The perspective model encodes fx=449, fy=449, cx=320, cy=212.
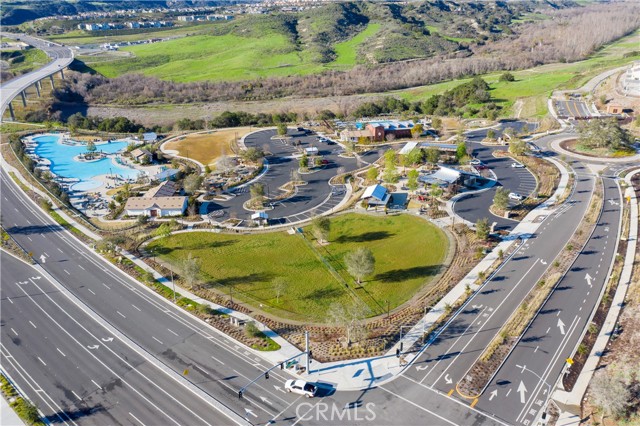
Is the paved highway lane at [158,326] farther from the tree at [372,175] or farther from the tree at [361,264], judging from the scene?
A: the tree at [372,175]

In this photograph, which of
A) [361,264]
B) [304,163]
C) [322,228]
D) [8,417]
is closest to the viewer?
[8,417]

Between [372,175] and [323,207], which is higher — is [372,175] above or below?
above

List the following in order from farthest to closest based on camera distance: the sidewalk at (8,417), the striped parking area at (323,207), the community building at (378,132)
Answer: the community building at (378,132) < the striped parking area at (323,207) < the sidewalk at (8,417)

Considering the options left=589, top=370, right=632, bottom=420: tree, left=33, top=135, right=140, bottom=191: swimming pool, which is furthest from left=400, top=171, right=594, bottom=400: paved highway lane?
left=33, top=135, right=140, bottom=191: swimming pool

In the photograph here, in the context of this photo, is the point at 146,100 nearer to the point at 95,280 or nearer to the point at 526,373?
the point at 95,280

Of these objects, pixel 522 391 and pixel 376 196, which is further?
pixel 376 196

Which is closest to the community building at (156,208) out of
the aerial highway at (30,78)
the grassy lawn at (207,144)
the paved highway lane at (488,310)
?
the grassy lawn at (207,144)

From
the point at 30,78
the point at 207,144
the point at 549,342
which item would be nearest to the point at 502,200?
the point at 549,342

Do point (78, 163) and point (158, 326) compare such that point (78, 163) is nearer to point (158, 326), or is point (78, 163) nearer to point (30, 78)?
point (158, 326)
